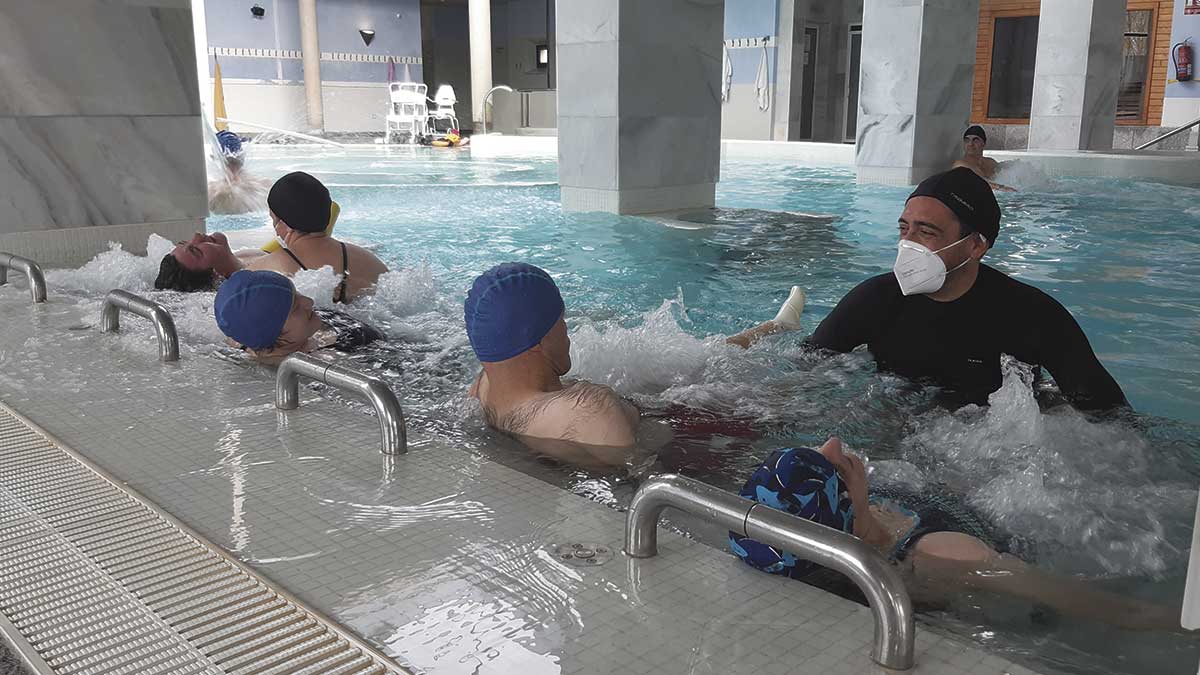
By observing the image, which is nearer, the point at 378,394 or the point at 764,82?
the point at 378,394

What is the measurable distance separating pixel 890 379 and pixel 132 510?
2.75m

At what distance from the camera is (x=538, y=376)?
3.28 meters

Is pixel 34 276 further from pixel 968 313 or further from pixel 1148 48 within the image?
pixel 1148 48

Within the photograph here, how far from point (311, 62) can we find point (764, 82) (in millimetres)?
11978

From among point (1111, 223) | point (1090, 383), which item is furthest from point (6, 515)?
point (1111, 223)

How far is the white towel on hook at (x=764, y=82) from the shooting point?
23062 mm

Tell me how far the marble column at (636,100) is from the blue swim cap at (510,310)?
24.4 feet

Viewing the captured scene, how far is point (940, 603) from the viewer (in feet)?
7.24

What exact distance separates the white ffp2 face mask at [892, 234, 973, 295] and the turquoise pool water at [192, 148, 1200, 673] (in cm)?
43

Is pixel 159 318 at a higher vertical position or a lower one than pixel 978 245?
lower

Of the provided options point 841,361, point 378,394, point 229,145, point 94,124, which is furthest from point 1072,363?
point 229,145

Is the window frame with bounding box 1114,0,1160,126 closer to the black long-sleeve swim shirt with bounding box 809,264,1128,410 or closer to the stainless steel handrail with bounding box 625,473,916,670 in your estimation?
the black long-sleeve swim shirt with bounding box 809,264,1128,410

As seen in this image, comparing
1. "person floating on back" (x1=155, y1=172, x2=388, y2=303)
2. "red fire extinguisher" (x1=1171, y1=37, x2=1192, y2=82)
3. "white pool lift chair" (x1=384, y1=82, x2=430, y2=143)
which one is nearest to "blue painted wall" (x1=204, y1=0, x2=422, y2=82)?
"white pool lift chair" (x1=384, y1=82, x2=430, y2=143)

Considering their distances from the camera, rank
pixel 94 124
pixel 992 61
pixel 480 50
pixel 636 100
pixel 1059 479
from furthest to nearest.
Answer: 1. pixel 480 50
2. pixel 992 61
3. pixel 636 100
4. pixel 94 124
5. pixel 1059 479
